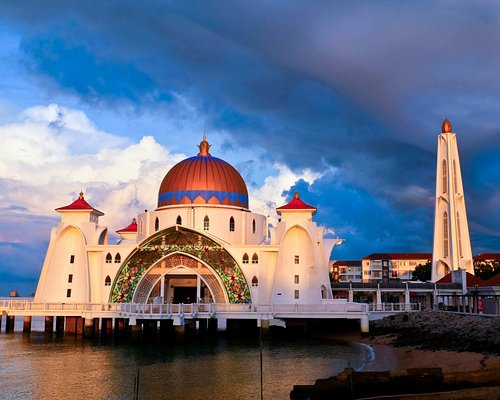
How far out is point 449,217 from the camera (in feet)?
183

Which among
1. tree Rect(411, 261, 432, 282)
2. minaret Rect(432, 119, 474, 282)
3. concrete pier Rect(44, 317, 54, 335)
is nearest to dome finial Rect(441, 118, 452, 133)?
minaret Rect(432, 119, 474, 282)

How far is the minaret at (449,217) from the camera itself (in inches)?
2183

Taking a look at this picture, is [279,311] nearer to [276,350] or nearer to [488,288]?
[276,350]

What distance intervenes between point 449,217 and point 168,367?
37.8 m

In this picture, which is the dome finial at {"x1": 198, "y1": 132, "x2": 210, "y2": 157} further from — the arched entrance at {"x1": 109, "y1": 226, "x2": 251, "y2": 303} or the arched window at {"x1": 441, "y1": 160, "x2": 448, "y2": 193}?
the arched window at {"x1": 441, "y1": 160, "x2": 448, "y2": 193}

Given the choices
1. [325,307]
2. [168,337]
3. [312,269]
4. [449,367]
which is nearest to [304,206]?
[312,269]

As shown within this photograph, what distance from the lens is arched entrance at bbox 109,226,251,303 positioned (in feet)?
131

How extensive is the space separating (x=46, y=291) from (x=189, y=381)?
23.5 meters

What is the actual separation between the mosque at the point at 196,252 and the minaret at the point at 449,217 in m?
17.3

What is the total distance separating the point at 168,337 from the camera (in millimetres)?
Result: 38000

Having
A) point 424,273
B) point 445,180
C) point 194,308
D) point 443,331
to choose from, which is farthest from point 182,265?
point 424,273

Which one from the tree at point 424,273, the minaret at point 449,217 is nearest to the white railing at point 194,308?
the minaret at point 449,217

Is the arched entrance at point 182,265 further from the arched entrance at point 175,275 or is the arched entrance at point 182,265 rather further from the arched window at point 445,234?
the arched window at point 445,234

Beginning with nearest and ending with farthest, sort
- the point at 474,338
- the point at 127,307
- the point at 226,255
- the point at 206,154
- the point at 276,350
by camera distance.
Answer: the point at 474,338 < the point at 276,350 < the point at 127,307 < the point at 226,255 < the point at 206,154
